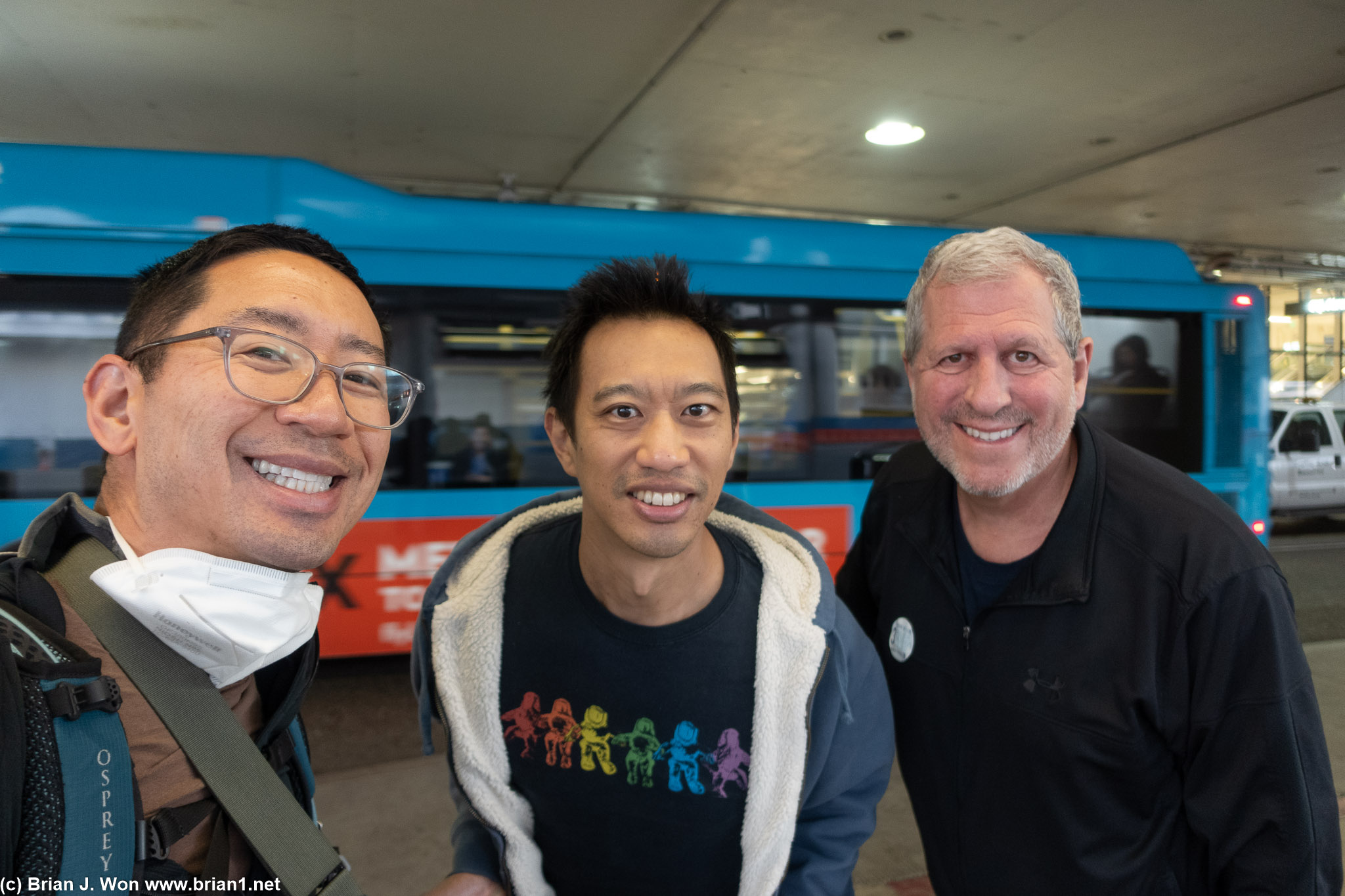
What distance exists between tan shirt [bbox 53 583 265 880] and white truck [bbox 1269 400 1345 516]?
50.5ft

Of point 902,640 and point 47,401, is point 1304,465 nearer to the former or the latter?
point 902,640

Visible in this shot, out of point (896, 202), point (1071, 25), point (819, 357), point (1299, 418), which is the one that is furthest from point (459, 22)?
point (1299, 418)

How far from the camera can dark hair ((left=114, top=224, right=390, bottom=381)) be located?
129 cm

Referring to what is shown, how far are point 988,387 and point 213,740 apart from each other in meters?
1.67

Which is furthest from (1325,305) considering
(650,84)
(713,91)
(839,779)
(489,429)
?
(839,779)

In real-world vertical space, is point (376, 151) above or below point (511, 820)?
above

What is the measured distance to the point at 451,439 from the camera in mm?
5355

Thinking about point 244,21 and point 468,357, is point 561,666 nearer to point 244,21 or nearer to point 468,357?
point 468,357

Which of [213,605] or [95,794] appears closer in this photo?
[95,794]

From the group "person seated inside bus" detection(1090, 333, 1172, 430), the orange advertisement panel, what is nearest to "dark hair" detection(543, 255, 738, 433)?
the orange advertisement panel

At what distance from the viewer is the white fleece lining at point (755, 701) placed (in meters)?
1.72

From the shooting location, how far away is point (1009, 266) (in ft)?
6.13

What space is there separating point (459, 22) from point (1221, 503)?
6.04 meters

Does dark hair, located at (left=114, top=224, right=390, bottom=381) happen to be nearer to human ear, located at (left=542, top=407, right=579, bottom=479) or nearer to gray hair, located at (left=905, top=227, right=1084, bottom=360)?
human ear, located at (left=542, top=407, right=579, bottom=479)
